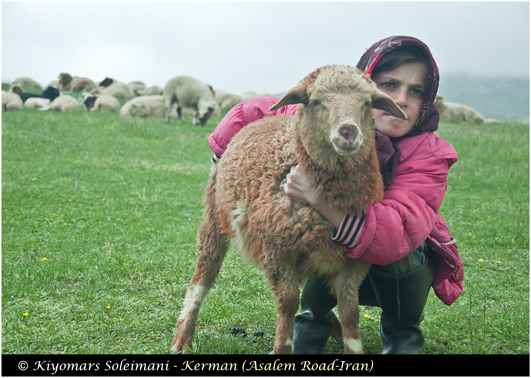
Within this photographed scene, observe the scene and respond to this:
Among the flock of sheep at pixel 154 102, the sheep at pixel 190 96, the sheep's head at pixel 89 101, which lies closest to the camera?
the sheep at pixel 190 96

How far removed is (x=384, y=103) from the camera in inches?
90.4

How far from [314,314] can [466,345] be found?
110 cm

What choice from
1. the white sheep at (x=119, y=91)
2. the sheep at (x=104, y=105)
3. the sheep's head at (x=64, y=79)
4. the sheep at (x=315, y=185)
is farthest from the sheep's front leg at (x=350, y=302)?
the sheep's head at (x=64, y=79)

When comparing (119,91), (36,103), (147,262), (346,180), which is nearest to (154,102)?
(36,103)

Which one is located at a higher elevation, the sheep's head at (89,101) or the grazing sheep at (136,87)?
the grazing sheep at (136,87)

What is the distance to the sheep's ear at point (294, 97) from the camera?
2.26 meters

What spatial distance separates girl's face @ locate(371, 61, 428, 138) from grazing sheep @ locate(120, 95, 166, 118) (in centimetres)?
1291

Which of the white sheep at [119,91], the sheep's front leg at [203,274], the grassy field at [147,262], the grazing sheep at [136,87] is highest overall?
the grazing sheep at [136,87]

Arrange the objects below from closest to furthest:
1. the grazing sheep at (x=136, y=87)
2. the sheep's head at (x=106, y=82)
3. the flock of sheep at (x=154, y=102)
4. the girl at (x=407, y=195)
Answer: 1. the girl at (x=407, y=195)
2. the flock of sheep at (x=154, y=102)
3. the sheep's head at (x=106, y=82)
4. the grazing sheep at (x=136, y=87)

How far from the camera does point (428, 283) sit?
260 centimetres

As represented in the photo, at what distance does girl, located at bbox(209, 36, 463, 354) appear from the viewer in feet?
7.48

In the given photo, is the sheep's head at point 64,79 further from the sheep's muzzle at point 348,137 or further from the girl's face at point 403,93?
the sheep's muzzle at point 348,137

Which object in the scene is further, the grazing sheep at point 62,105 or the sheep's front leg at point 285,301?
the grazing sheep at point 62,105

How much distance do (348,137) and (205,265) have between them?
56.4 inches
